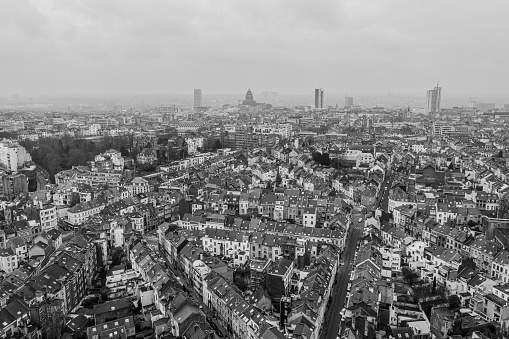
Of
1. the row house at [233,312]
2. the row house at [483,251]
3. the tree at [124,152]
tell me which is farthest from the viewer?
the tree at [124,152]

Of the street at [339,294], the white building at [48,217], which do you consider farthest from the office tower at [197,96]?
the street at [339,294]

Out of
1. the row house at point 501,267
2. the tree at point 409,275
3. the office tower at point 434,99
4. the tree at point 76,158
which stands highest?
the office tower at point 434,99

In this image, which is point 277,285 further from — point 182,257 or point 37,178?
point 37,178

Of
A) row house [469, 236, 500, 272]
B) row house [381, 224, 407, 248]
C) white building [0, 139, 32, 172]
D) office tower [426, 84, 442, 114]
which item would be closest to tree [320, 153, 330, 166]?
row house [381, 224, 407, 248]

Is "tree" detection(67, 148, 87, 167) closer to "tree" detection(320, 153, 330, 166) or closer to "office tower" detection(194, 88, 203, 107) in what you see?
"tree" detection(320, 153, 330, 166)

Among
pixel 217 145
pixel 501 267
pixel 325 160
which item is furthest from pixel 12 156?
pixel 501 267

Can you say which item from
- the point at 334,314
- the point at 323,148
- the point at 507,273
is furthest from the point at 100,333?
the point at 323,148

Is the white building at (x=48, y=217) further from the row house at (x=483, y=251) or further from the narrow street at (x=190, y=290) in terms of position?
the row house at (x=483, y=251)
